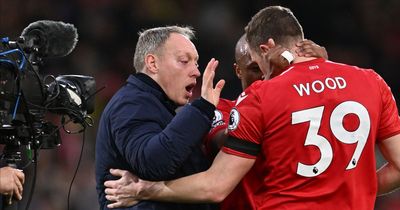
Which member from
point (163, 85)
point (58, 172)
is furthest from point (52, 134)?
point (58, 172)

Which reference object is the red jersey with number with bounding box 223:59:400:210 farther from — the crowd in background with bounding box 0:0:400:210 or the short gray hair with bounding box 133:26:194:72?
the crowd in background with bounding box 0:0:400:210

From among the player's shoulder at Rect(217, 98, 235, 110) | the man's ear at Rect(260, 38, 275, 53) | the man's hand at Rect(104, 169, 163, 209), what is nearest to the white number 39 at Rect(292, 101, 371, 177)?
the man's ear at Rect(260, 38, 275, 53)

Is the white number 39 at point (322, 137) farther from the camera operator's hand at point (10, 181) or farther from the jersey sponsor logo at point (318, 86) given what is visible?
the camera operator's hand at point (10, 181)

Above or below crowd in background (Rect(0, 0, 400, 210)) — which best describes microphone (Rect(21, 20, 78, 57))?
above

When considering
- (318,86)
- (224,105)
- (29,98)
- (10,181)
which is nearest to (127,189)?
(10,181)

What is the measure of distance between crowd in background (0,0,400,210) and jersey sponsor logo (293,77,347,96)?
15.0 ft

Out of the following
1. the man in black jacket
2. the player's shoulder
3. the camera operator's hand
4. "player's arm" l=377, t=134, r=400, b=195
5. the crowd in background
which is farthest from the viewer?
the crowd in background

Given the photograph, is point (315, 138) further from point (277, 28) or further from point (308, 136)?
point (277, 28)

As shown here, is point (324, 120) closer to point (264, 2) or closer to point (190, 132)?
point (190, 132)

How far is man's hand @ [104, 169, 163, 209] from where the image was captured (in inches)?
139

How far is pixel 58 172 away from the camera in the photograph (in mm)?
7637

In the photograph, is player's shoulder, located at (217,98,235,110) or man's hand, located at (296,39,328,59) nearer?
man's hand, located at (296,39,328,59)

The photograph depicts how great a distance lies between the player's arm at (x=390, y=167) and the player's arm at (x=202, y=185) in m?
0.63

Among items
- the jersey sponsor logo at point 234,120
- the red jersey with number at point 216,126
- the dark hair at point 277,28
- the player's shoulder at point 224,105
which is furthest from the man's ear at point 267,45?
the player's shoulder at point 224,105
